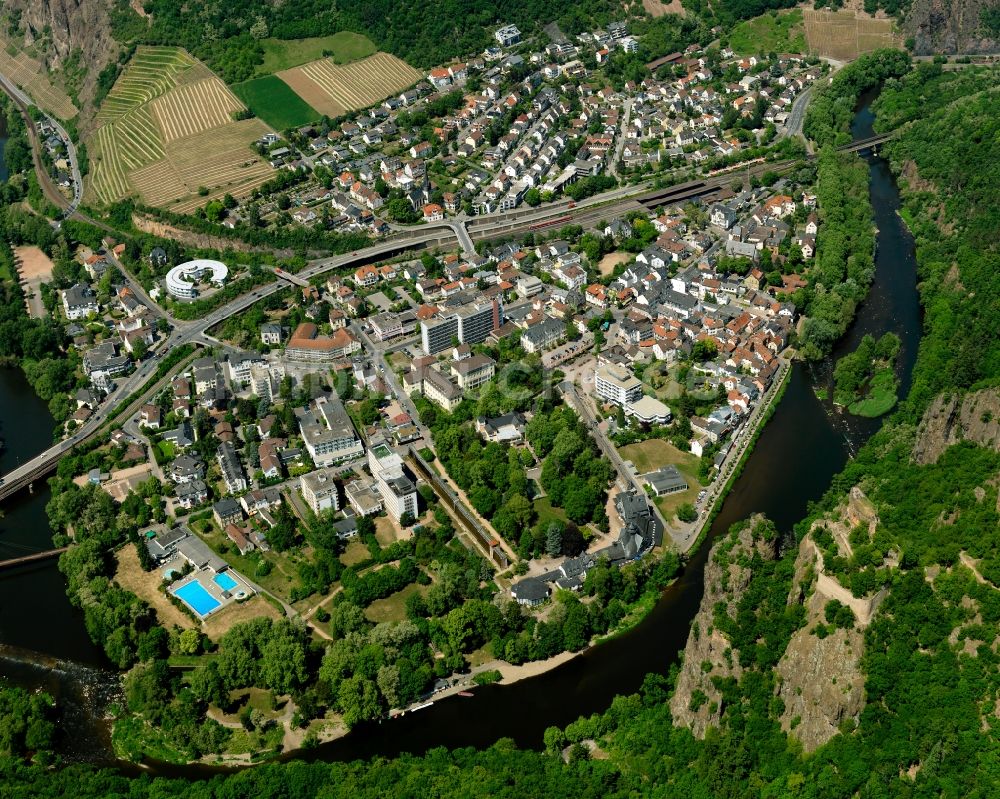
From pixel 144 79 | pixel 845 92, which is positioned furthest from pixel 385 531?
pixel 845 92

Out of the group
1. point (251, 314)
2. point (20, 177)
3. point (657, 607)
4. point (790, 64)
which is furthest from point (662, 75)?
point (657, 607)

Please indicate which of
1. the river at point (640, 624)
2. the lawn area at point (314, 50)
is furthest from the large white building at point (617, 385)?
the lawn area at point (314, 50)

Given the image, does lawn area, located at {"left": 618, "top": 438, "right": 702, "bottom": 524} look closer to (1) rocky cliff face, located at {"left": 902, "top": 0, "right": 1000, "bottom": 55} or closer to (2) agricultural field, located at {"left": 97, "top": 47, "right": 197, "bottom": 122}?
(2) agricultural field, located at {"left": 97, "top": 47, "right": 197, "bottom": 122}

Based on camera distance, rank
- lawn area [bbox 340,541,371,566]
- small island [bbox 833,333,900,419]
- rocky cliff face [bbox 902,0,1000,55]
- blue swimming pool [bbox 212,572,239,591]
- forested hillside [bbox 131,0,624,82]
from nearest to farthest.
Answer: blue swimming pool [bbox 212,572,239,591], lawn area [bbox 340,541,371,566], small island [bbox 833,333,900,419], forested hillside [bbox 131,0,624,82], rocky cliff face [bbox 902,0,1000,55]

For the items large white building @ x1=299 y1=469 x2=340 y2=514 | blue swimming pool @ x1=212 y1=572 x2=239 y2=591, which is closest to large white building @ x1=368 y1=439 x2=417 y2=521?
large white building @ x1=299 y1=469 x2=340 y2=514

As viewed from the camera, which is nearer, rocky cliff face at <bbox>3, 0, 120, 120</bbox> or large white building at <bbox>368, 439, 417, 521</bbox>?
large white building at <bbox>368, 439, 417, 521</bbox>
